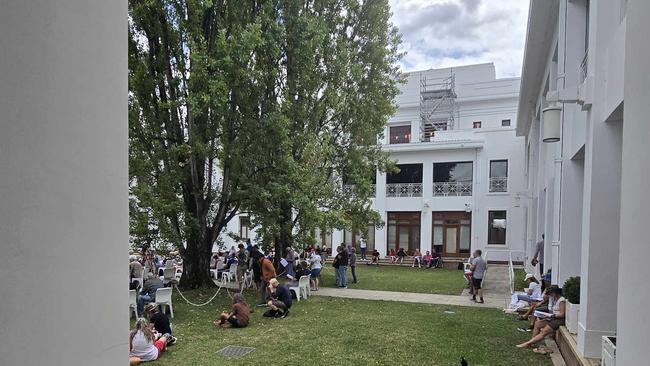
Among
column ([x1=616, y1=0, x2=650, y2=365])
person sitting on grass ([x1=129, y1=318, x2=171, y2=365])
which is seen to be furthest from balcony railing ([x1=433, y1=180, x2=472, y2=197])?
column ([x1=616, y1=0, x2=650, y2=365])

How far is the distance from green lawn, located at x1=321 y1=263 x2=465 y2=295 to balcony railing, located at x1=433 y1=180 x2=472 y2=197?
557 cm

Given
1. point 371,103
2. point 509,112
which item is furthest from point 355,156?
point 509,112

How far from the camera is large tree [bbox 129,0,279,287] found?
12031 millimetres

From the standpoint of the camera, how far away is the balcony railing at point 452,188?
1037 inches

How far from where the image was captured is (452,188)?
26.7 metres

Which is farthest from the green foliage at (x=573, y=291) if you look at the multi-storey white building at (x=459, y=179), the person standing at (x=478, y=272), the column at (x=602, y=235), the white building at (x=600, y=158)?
the multi-storey white building at (x=459, y=179)

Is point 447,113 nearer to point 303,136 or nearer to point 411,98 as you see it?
point 411,98

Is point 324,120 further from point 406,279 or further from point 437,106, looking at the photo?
point 437,106

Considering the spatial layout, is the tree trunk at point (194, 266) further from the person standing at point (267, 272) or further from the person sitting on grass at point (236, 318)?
the person sitting on grass at point (236, 318)

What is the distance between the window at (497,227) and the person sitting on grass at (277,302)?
18.0 m

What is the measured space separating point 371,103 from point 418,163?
37.6 ft

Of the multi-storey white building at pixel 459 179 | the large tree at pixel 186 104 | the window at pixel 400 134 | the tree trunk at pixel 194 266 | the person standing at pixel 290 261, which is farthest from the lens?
the window at pixel 400 134

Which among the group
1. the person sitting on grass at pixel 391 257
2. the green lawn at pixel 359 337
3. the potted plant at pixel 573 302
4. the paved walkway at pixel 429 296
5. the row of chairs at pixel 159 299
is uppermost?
the potted plant at pixel 573 302

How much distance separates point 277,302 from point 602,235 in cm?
746
